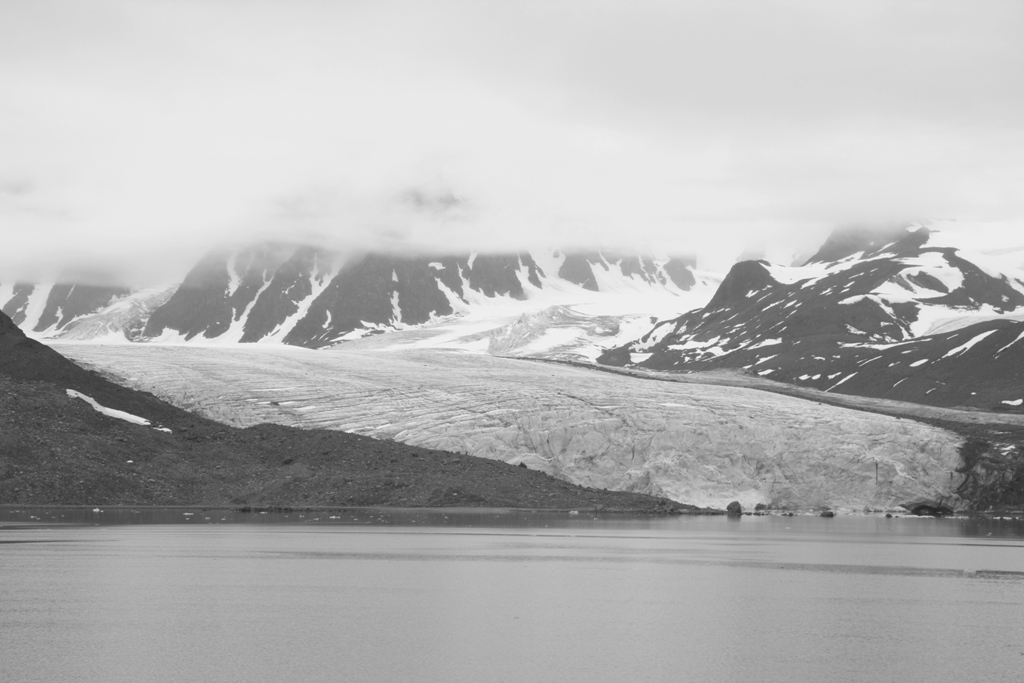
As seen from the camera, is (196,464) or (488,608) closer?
(488,608)

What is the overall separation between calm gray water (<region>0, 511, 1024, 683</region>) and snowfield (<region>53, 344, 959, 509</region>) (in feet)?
58.8

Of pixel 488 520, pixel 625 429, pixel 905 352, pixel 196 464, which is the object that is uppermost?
pixel 905 352

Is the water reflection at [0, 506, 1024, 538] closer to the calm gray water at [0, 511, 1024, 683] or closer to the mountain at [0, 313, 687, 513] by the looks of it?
the mountain at [0, 313, 687, 513]

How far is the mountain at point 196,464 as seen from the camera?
130 feet

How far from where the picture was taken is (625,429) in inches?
1955

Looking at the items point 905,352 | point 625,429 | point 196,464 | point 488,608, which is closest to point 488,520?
point 196,464

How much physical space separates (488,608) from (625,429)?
1271 inches

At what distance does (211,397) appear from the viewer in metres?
51.6

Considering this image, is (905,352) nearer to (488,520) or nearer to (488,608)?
(488,520)

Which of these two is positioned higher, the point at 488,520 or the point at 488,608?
the point at 488,520

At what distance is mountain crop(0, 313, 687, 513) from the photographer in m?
39.5

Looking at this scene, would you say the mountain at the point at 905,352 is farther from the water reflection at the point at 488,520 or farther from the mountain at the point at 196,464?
the mountain at the point at 196,464

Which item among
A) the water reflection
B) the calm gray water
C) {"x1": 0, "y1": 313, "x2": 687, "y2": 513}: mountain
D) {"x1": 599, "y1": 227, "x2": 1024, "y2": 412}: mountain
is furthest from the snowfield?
{"x1": 599, "y1": 227, "x2": 1024, "y2": 412}: mountain

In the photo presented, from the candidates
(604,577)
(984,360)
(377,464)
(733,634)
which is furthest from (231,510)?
(984,360)
